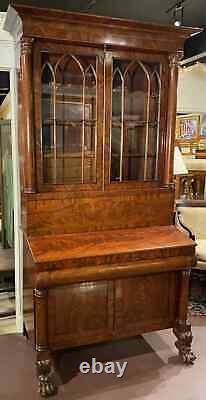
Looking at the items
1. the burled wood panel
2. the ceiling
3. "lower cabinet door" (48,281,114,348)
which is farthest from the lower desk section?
the ceiling

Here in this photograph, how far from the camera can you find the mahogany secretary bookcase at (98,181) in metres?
2.15

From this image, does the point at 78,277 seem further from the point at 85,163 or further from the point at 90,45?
the point at 90,45

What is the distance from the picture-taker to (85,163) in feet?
8.02

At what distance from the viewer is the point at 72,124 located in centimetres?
239

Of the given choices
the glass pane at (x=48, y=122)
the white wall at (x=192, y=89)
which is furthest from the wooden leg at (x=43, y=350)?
the white wall at (x=192, y=89)

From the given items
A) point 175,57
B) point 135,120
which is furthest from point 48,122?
point 175,57

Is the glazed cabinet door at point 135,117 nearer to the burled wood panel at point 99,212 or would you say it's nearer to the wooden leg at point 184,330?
the burled wood panel at point 99,212

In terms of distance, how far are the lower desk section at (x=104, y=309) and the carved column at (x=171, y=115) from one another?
742 mm

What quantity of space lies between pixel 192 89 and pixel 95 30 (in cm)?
278

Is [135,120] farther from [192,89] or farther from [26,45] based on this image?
[192,89]

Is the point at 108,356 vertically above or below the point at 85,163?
below

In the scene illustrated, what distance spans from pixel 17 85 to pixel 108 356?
6.91ft

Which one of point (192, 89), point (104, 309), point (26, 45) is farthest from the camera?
point (192, 89)

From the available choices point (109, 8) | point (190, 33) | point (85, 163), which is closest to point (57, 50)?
point (85, 163)
